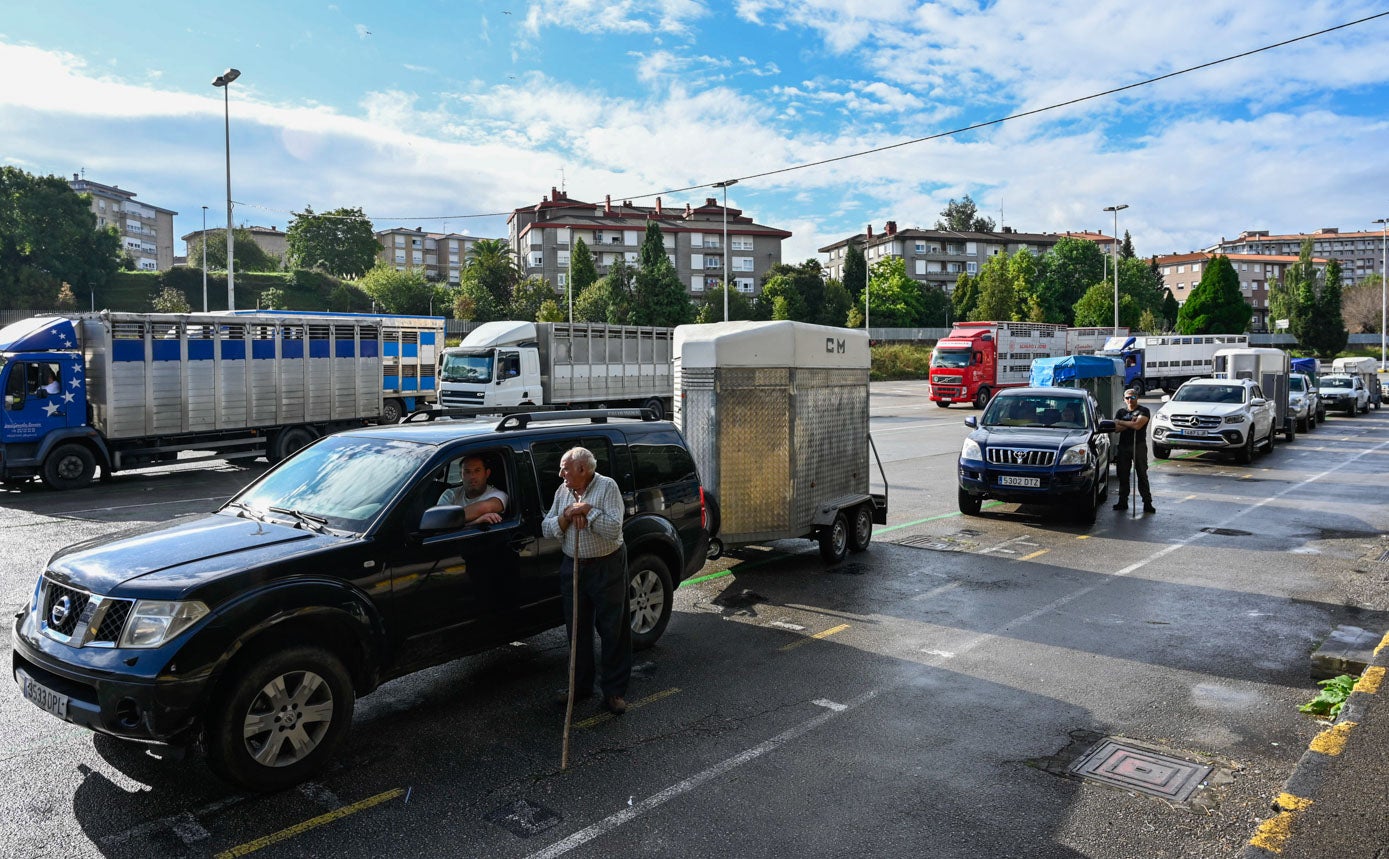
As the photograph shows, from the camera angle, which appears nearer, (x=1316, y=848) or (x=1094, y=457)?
(x=1316, y=848)

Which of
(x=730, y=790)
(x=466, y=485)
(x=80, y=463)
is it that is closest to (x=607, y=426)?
(x=466, y=485)

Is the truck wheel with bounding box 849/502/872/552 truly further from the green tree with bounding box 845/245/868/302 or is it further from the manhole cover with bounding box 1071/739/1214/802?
the green tree with bounding box 845/245/868/302

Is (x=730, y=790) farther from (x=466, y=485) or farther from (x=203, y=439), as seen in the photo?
(x=203, y=439)

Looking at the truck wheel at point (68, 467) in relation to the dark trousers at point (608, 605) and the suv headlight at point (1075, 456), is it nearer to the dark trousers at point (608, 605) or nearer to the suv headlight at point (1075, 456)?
the dark trousers at point (608, 605)

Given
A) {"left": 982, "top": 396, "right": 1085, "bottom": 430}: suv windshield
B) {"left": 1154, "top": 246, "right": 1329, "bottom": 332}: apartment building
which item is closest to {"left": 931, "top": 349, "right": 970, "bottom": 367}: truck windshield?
{"left": 982, "top": 396, "right": 1085, "bottom": 430}: suv windshield

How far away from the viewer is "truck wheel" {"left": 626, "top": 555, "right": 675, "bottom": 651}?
6.68m

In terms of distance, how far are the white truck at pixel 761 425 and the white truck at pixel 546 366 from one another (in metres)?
14.8

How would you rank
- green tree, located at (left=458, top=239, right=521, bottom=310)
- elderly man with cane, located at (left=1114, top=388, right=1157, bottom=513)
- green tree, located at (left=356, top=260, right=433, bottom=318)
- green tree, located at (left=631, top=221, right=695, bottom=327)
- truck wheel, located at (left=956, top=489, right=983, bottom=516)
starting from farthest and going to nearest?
green tree, located at (left=356, top=260, right=433, bottom=318) < green tree, located at (left=458, top=239, right=521, bottom=310) < green tree, located at (left=631, top=221, right=695, bottom=327) < elderly man with cane, located at (left=1114, top=388, right=1157, bottom=513) < truck wheel, located at (left=956, top=489, right=983, bottom=516)

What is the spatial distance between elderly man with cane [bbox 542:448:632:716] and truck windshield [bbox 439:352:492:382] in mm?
19906

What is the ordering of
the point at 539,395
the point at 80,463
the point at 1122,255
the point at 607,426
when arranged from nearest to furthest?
the point at 607,426 → the point at 80,463 → the point at 539,395 → the point at 1122,255

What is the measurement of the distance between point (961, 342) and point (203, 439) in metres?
30.8

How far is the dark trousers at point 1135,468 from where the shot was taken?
1349 cm

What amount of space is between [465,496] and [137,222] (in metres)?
138

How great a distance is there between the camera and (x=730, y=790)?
15.2ft
